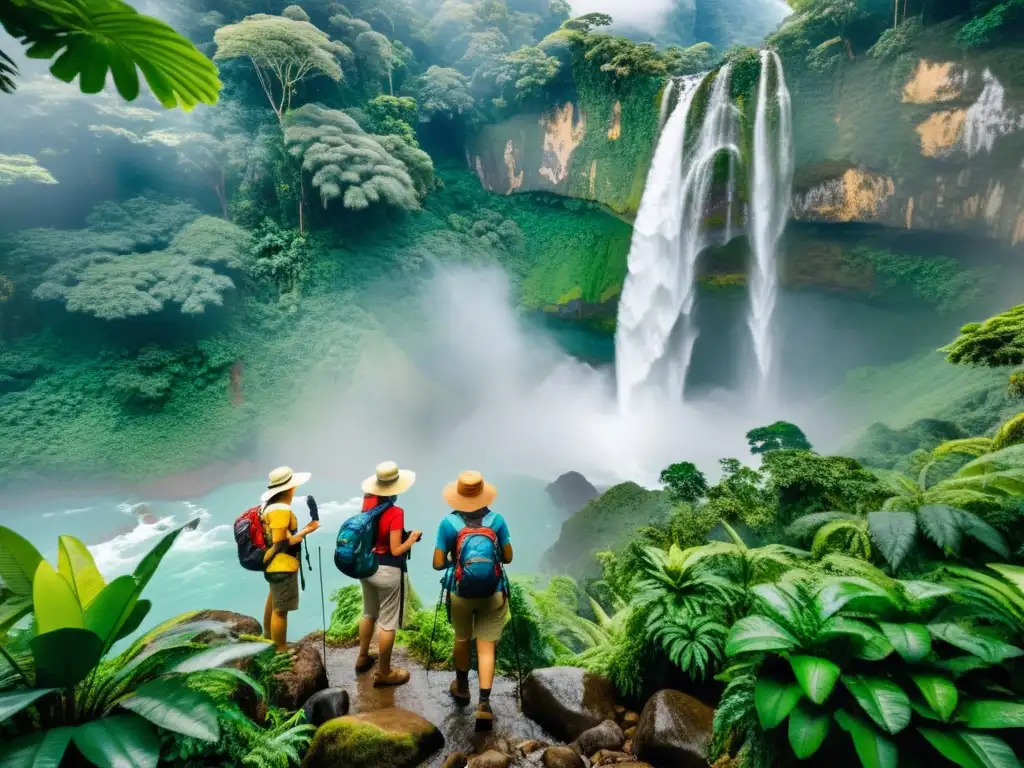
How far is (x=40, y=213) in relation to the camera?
54.1 ft

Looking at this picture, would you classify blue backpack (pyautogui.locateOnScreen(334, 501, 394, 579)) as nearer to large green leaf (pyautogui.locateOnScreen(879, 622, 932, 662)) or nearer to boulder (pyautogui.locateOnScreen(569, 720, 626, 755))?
boulder (pyautogui.locateOnScreen(569, 720, 626, 755))

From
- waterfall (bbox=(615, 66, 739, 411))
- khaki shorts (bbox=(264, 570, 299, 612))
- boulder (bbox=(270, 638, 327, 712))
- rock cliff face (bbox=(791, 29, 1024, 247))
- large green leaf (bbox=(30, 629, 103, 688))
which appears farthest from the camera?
waterfall (bbox=(615, 66, 739, 411))

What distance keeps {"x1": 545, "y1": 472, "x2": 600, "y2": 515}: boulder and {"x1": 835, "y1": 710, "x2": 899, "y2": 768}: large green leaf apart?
10650 mm

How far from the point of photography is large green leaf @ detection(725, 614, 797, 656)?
1806 mm

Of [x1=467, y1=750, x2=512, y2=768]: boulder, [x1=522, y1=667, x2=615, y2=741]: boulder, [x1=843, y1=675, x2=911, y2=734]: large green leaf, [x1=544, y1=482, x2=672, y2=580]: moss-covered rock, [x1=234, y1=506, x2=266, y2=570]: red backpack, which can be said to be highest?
[x1=843, y1=675, x2=911, y2=734]: large green leaf

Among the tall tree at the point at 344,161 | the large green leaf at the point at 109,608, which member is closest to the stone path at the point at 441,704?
the large green leaf at the point at 109,608

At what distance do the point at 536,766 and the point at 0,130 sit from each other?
21.8m

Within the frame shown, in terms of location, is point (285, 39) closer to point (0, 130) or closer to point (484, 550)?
point (0, 130)

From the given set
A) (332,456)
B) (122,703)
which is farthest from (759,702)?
(332,456)

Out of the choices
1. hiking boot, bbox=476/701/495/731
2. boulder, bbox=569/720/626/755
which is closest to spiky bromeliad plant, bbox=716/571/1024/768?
boulder, bbox=569/720/626/755

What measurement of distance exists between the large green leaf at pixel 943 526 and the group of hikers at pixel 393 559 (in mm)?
2038

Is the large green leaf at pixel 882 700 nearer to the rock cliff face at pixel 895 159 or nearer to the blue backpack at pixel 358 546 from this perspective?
the blue backpack at pixel 358 546

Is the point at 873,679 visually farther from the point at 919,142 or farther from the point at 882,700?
the point at 919,142

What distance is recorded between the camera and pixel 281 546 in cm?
334
